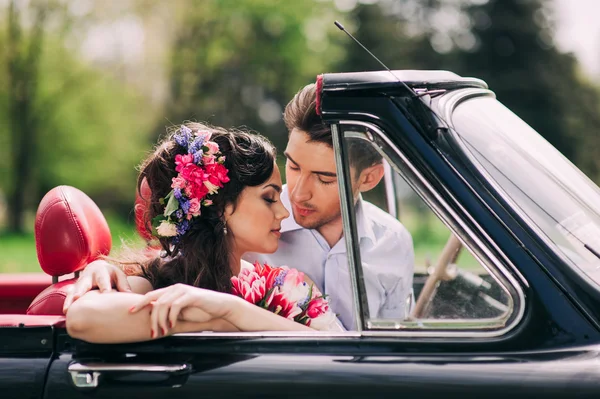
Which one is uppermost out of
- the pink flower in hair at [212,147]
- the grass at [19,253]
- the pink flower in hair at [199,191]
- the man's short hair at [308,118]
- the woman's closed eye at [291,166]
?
the man's short hair at [308,118]

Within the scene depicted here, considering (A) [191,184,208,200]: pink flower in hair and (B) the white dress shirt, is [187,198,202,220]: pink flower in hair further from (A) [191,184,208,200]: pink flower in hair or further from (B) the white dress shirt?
(B) the white dress shirt

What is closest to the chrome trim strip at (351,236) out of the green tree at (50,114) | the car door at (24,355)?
the car door at (24,355)

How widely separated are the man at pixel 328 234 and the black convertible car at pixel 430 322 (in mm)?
58

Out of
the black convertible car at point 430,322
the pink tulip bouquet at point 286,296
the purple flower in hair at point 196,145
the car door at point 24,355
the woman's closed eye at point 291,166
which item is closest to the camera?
the black convertible car at point 430,322

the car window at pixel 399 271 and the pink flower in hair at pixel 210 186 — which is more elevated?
the pink flower in hair at pixel 210 186

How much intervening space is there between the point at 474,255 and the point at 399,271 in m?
0.47

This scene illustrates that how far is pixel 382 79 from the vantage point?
2031mm

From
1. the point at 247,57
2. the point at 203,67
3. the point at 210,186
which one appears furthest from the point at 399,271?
the point at 247,57

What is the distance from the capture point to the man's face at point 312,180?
2758 millimetres

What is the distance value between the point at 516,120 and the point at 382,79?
0.54 metres

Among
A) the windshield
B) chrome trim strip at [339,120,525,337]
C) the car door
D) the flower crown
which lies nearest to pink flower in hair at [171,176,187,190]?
the flower crown

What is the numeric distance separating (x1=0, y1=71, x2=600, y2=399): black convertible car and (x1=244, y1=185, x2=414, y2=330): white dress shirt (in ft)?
0.21

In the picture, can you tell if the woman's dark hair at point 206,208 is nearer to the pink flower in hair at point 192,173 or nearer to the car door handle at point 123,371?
the pink flower in hair at point 192,173

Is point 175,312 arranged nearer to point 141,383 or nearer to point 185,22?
point 141,383
